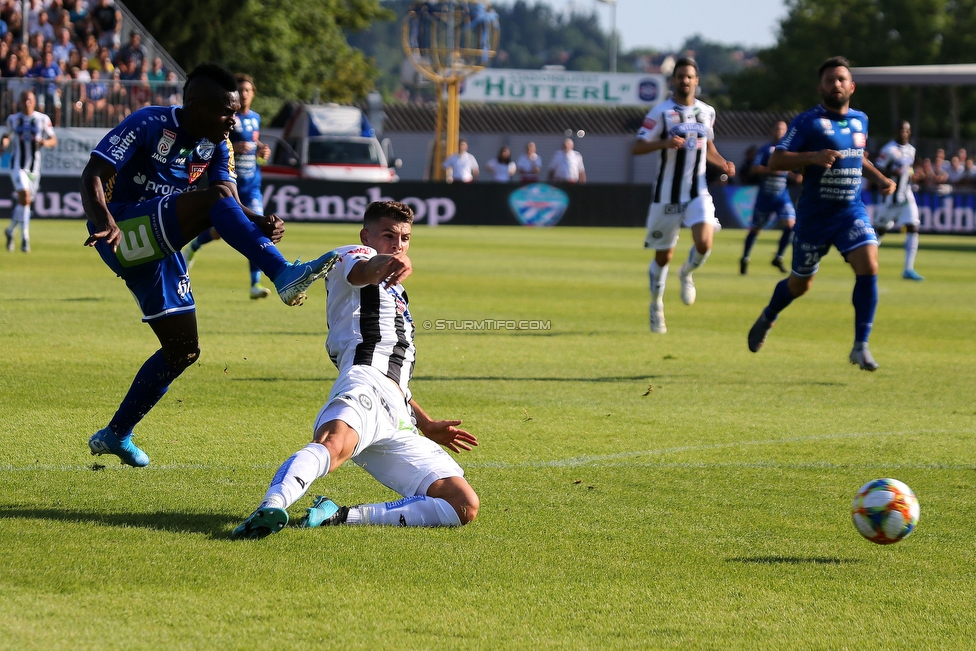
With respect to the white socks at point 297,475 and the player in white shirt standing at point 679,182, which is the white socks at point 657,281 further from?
the white socks at point 297,475

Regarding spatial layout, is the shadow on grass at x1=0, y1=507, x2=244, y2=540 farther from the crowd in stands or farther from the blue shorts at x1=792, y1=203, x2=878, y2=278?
the crowd in stands

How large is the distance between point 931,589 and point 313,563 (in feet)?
6.94

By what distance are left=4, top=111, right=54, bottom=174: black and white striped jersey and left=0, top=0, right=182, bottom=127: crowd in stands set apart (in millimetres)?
9308

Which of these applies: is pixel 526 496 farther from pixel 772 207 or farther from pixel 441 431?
pixel 772 207

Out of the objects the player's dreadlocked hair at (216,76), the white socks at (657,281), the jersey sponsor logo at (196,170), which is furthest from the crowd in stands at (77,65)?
the player's dreadlocked hair at (216,76)

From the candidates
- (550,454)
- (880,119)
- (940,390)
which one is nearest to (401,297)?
(550,454)

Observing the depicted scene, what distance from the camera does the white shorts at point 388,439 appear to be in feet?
15.5

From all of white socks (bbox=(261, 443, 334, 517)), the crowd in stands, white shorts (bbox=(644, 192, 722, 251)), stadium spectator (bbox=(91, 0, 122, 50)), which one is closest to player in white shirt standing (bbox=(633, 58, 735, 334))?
white shorts (bbox=(644, 192, 722, 251))

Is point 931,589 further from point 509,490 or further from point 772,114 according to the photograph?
point 772,114

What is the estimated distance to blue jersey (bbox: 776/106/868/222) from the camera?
9375 mm

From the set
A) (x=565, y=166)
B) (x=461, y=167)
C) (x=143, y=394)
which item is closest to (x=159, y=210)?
(x=143, y=394)

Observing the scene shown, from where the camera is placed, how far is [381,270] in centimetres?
458

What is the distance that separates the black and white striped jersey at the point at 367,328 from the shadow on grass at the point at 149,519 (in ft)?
2.53

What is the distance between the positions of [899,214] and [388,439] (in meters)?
16.7
